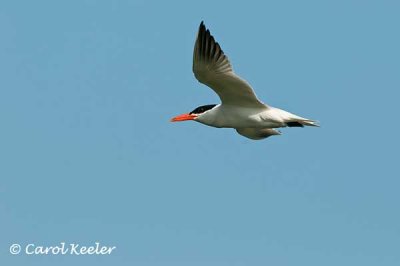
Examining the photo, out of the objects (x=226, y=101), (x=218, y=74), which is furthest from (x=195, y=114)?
(x=218, y=74)

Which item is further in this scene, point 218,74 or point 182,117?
point 182,117

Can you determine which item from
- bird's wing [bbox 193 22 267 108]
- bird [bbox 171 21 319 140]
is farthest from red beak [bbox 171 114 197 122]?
bird's wing [bbox 193 22 267 108]

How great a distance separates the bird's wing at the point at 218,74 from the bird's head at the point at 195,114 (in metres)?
0.62

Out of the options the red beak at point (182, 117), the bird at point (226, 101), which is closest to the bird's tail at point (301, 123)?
the bird at point (226, 101)

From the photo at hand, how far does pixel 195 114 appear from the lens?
18.4 metres

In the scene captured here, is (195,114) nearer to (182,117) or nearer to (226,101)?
(182,117)

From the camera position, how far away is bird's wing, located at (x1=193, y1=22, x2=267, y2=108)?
16.0m

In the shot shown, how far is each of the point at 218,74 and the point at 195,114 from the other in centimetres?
207

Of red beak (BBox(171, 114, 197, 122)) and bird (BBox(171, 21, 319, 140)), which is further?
red beak (BBox(171, 114, 197, 122))

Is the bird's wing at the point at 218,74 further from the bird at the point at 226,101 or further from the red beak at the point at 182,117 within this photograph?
the red beak at the point at 182,117

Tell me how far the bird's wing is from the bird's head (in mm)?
623

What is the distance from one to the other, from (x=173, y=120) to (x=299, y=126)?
2754 millimetres

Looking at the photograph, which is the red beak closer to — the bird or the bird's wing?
the bird

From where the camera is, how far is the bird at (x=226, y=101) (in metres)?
16.1
